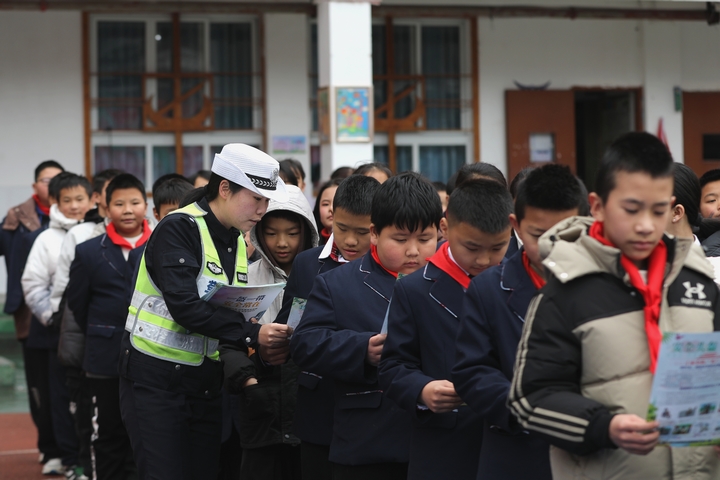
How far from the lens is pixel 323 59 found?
10219mm

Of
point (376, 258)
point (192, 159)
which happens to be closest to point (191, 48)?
point (192, 159)

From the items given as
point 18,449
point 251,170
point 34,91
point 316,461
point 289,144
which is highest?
point 34,91

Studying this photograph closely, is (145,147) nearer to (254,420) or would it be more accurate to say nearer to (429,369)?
(254,420)

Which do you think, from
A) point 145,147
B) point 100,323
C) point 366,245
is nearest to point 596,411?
point 366,245

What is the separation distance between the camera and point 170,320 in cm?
372

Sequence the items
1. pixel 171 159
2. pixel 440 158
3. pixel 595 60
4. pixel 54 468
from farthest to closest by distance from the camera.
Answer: pixel 595 60 → pixel 440 158 → pixel 171 159 → pixel 54 468

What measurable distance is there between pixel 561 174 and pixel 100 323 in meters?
3.43

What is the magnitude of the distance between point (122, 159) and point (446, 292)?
30.1 ft

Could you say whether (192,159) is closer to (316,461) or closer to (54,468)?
(54,468)

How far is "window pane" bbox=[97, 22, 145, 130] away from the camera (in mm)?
11219

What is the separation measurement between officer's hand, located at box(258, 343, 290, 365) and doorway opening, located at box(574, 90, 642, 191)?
9446 mm

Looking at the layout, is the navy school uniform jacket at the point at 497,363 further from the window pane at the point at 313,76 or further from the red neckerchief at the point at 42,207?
the window pane at the point at 313,76

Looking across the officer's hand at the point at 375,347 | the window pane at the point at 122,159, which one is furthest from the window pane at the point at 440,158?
the officer's hand at the point at 375,347

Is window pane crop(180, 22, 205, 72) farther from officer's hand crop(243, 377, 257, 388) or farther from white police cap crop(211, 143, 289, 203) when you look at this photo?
officer's hand crop(243, 377, 257, 388)
